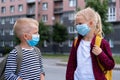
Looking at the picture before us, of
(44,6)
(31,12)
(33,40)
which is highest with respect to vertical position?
(44,6)

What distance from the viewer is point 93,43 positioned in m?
4.11

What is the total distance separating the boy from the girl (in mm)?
460

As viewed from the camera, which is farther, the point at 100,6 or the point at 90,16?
the point at 100,6

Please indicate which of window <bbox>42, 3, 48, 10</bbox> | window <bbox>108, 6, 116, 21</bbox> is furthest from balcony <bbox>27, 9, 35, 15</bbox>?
window <bbox>108, 6, 116, 21</bbox>

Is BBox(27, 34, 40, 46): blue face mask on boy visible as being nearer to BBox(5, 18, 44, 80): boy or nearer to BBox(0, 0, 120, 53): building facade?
BBox(5, 18, 44, 80): boy

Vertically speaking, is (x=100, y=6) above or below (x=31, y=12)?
above

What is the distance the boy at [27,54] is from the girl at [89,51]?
46 cm

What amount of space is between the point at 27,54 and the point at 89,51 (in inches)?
26.7

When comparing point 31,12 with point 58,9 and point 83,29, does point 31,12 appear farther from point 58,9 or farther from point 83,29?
point 83,29

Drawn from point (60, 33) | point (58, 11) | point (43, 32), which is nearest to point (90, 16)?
point (60, 33)

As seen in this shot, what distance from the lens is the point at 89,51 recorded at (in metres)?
4.13

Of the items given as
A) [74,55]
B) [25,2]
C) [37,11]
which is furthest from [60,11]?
[74,55]

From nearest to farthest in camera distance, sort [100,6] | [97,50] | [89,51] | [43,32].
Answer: [97,50] < [89,51] < [100,6] < [43,32]

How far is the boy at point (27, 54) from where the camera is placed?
12.4ft
